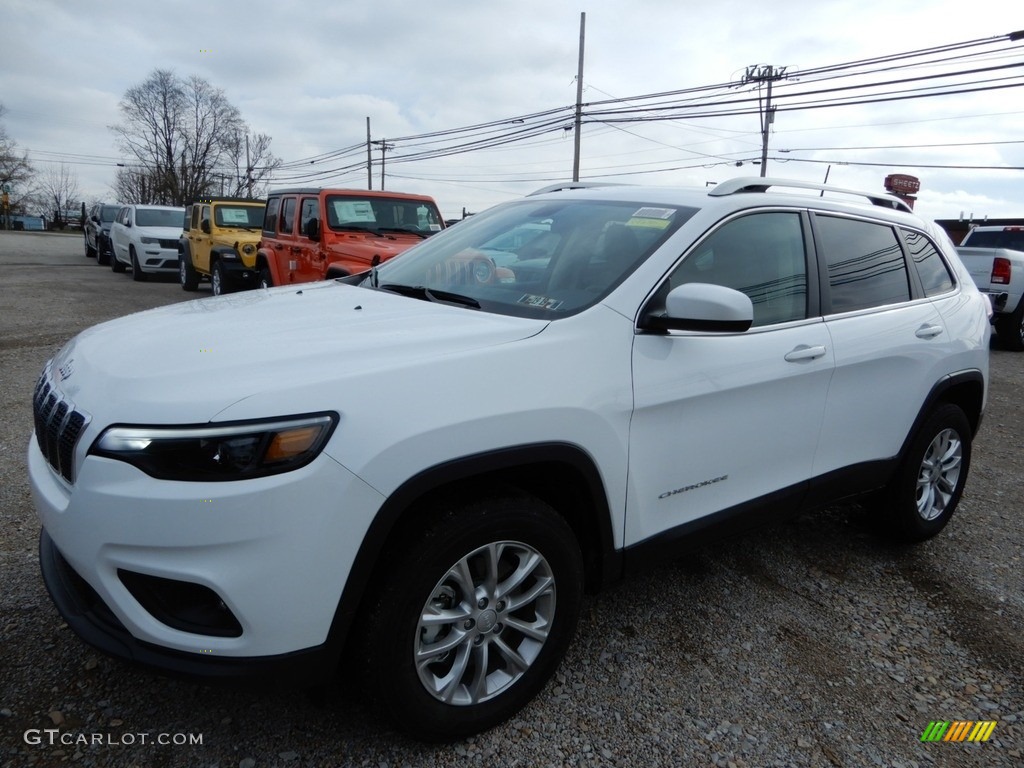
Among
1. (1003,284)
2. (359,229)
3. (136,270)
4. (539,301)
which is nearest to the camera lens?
(539,301)

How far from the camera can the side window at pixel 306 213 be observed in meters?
9.00

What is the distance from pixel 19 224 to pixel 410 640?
73.1 metres

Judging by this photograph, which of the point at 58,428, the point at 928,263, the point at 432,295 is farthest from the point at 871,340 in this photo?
the point at 58,428

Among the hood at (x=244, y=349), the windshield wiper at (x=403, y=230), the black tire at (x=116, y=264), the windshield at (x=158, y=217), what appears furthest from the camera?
the black tire at (x=116, y=264)

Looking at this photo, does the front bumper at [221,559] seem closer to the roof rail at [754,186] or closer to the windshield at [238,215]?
the roof rail at [754,186]

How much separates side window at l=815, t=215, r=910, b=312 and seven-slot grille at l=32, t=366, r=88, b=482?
283cm

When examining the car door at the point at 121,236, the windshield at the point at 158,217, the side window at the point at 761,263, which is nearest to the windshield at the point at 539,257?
the side window at the point at 761,263

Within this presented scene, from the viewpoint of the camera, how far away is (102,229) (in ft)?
69.8

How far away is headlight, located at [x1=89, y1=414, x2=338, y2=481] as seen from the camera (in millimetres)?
1737

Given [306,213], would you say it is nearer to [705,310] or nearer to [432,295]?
[432,295]

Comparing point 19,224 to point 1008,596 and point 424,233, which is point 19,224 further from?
point 1008,596

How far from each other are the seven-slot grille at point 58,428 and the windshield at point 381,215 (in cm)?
683

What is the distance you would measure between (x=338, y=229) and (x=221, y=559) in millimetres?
7534

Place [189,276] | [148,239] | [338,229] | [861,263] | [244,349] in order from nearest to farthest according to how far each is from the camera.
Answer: [244,349]
[861,263]
[338,229]
[189,276]
[148,239]
